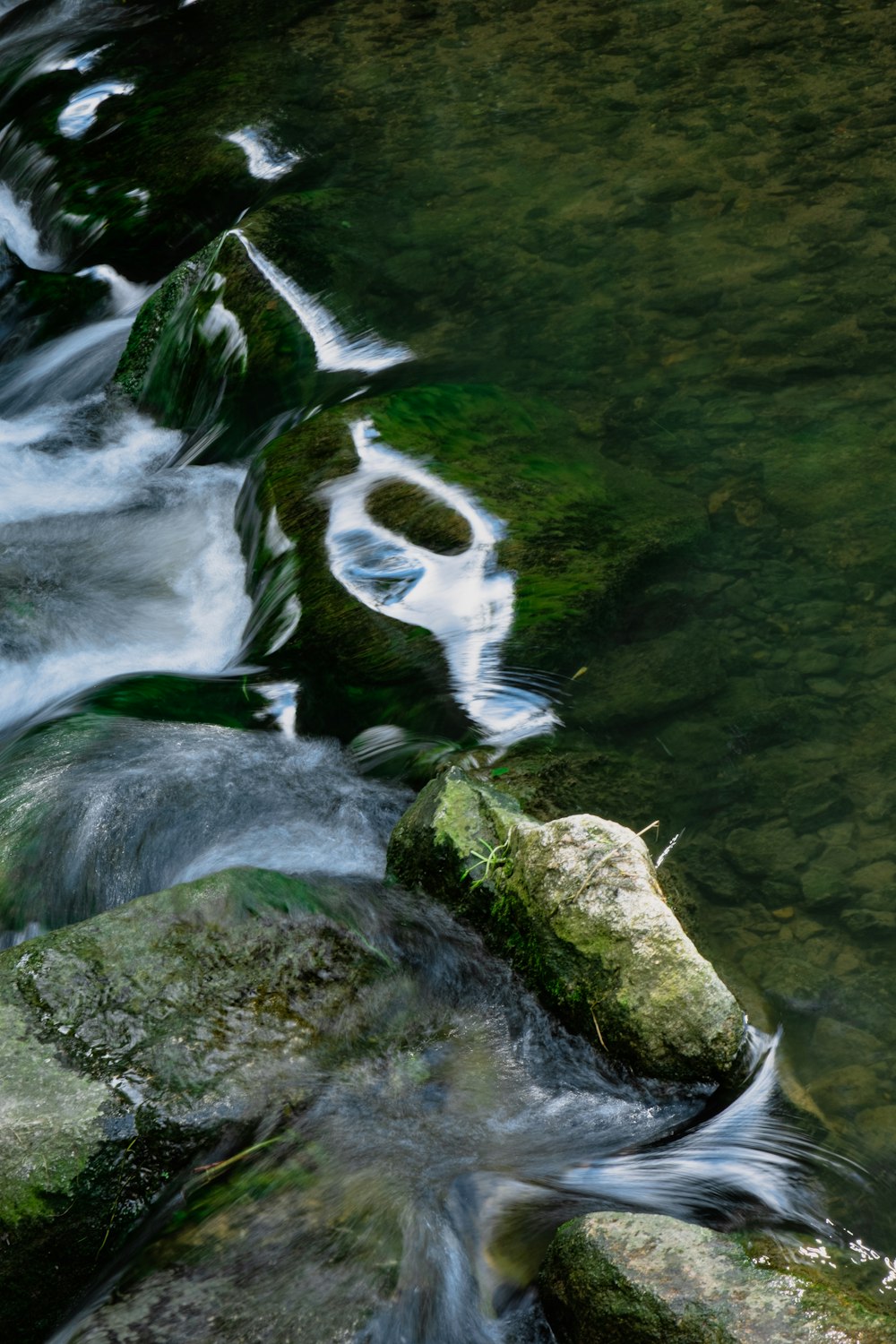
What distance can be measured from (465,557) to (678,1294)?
9.96 feet

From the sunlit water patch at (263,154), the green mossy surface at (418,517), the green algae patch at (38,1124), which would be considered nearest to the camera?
the green algae patch at (38,1124)

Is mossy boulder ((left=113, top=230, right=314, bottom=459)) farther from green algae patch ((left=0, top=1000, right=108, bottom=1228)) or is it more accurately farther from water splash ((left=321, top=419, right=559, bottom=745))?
green algae patch ((left=0, top=1000, right=108, bottom=1228))

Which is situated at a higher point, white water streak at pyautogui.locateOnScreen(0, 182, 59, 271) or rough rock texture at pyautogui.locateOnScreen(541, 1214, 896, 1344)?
white water streak at pyautogui.locateOnScreen(0, 182, 59, 271)

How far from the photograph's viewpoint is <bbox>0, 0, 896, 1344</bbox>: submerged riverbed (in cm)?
311

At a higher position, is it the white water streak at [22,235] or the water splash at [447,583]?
the white water streak at [22,235]

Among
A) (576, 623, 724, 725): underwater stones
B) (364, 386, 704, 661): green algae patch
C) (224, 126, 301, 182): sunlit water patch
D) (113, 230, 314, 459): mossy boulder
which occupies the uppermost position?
(224, 126, 301, 182): sunlit water patch

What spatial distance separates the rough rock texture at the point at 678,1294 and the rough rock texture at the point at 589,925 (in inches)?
21.7

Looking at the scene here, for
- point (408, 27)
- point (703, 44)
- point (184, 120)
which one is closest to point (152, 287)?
point (184, 120)

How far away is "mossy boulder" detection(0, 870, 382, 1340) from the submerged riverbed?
0.11 m

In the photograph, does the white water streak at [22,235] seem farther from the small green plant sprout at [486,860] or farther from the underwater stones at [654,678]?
the small green plant sprout at [486,860]

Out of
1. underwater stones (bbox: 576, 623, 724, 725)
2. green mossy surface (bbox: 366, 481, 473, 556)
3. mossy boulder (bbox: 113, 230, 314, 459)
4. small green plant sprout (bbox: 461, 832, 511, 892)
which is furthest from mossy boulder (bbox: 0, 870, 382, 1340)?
mossy boulder (bbox: 113, 230, 314, 459)

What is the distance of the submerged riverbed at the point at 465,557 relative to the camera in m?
3.11

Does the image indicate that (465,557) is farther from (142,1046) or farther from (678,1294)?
(678,1294)

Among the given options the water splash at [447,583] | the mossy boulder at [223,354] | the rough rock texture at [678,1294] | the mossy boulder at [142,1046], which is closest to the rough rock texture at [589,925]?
the mossy boulder at [142,1046]
